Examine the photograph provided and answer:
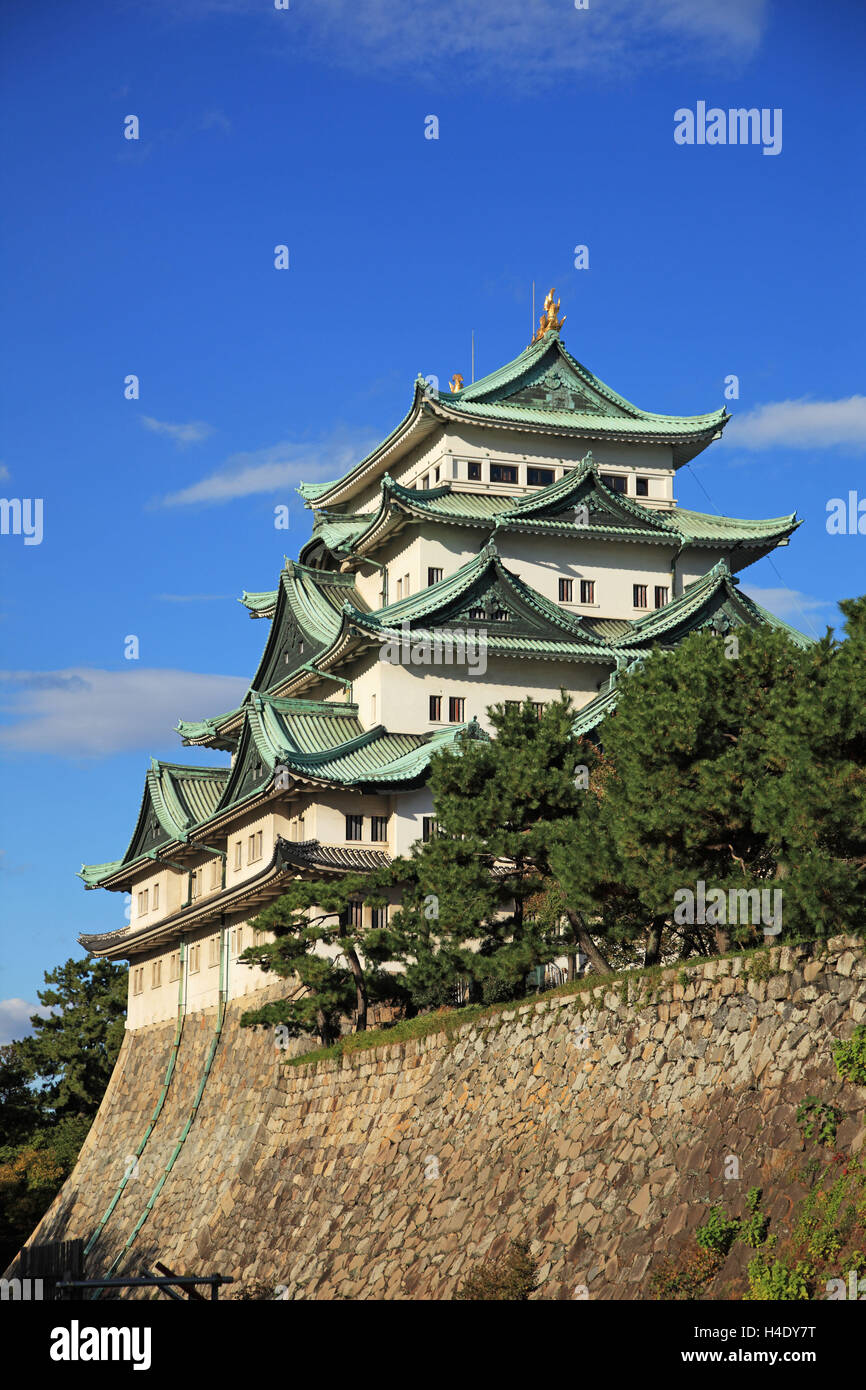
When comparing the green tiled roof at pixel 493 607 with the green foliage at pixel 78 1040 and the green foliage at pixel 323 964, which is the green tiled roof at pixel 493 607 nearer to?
the green foliage at pixel 323 964

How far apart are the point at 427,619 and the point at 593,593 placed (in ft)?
22.3

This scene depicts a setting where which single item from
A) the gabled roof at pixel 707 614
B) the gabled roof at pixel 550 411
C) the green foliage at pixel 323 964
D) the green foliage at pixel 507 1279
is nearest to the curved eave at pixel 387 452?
the gabled roof at pixel 550 411

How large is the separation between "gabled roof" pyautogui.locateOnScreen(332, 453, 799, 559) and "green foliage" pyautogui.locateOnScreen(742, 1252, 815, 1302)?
3007 cm

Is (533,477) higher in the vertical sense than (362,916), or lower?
higher

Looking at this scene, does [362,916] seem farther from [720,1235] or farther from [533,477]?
[720,1235]

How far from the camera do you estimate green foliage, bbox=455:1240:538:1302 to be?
960 inches

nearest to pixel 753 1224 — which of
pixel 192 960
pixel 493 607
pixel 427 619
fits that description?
pixel 427 619

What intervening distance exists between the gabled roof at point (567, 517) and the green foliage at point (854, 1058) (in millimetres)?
28309

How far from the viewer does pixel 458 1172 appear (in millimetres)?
29719

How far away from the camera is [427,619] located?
4544cm

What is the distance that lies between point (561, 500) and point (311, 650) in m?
8.54

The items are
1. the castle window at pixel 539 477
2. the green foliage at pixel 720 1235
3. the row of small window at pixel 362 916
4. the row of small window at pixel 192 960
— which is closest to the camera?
the green foliage at pixel 720 1235

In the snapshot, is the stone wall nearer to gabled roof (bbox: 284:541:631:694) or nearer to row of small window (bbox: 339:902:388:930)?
row of small window (bbox: 339:902:388:930)

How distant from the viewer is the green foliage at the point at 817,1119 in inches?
830
